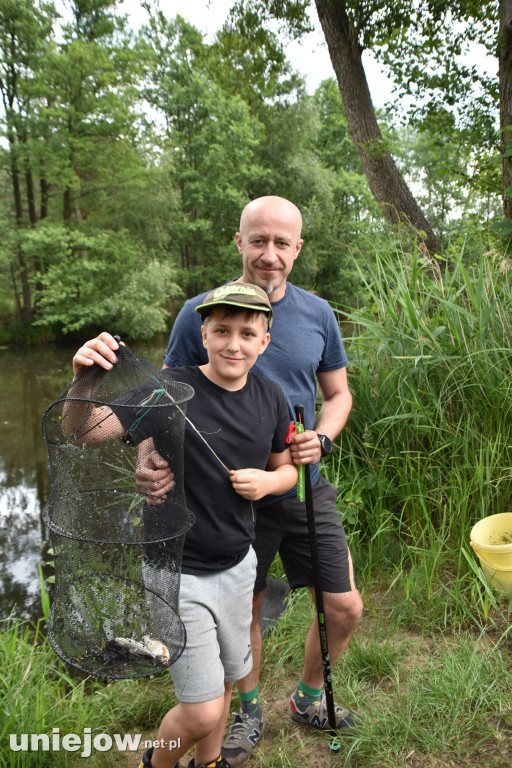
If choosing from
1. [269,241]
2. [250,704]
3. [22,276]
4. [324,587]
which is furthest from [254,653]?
[22,276]

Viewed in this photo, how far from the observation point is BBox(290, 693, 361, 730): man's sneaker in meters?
2.45

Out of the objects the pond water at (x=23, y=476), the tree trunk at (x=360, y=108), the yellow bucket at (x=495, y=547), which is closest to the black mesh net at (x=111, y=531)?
the yellow bucket at (x=495, y=547)

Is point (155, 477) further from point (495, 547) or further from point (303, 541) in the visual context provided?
point (495, 547)

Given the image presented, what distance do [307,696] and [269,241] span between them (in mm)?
2025

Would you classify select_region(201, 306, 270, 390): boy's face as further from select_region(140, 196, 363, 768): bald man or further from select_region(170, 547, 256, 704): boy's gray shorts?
select_region(170, 547, 256, 704): boy's gray shorts

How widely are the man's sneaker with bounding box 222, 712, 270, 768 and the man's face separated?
1.87 meters

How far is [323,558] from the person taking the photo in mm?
2408

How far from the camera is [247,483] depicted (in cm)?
189

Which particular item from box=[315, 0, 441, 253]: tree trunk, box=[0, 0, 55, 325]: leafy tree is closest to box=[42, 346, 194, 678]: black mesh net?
box=[315, 0, 441, 253]: tree trunk

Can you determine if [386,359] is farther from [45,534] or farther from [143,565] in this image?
[45,534]

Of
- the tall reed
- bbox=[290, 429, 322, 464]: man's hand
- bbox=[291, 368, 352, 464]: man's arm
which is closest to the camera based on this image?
bbox=[290, 429, 322, 464]: man's hand

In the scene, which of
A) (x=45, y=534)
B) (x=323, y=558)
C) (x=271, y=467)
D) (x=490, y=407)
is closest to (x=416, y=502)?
(x=490, y=407)

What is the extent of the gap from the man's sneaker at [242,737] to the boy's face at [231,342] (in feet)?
5.07

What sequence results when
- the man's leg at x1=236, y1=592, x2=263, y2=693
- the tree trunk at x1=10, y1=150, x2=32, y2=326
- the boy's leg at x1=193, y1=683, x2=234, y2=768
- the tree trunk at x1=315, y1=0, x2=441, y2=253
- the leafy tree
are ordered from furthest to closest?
the tree trunk at x1=10, y1=150, x2=32, y2=326
the leafy tree
the tree trunk at x1=315, y1=0, x2=441, y2=253
the man's leg at x1=236, y1=592, x2=263, y2=693
the boy's leg at x1=193, y1=683, x2=234, y2=768
